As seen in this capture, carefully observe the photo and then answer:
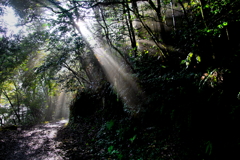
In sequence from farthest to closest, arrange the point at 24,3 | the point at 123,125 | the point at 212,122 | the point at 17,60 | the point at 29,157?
the point at 17,60
the point at 24,3
the point at 123,125
the point at 29,157
the point at 212,122

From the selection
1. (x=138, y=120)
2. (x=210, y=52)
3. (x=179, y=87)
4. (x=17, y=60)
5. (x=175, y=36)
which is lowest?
(x=138, y=120)

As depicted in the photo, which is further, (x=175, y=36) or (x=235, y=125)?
(x=175, y=36)

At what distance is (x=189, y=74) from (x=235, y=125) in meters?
2.16

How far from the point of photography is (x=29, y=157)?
6.46 m

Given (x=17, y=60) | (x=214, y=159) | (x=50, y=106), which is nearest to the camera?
(x=214, y=159)

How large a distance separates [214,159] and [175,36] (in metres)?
5.77

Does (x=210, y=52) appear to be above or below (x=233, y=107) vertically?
above

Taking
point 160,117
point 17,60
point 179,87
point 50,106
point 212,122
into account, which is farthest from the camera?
point 50,106

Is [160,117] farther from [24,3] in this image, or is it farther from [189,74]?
[24,3]

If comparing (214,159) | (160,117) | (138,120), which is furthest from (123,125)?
(214,159)

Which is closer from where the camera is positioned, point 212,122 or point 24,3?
point 212,122

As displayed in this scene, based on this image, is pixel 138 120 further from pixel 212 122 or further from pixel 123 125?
pixel 212 122

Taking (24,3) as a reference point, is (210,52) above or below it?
below

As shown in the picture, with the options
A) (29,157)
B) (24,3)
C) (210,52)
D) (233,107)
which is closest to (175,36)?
(210,52)
